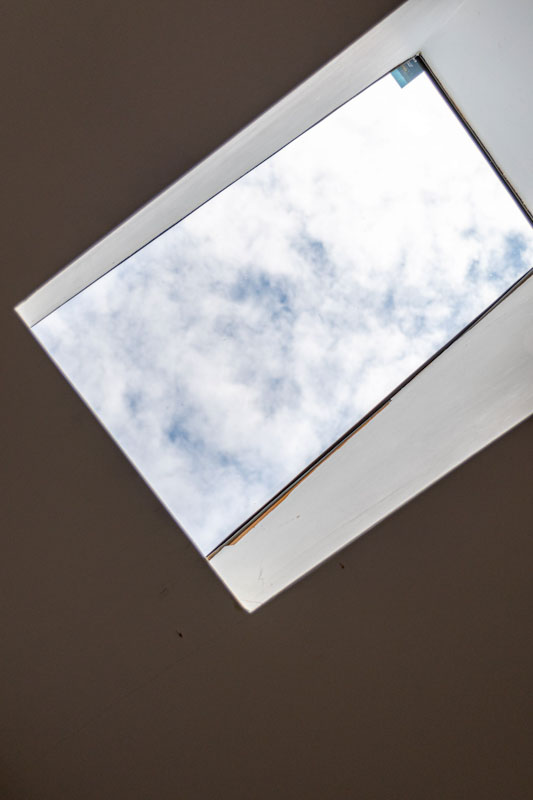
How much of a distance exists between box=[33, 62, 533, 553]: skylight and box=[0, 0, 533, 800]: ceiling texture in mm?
318


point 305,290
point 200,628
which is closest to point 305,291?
point 305,290

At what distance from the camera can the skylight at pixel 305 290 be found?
1810mm

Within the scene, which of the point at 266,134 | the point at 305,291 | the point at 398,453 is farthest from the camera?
the point at 305,291

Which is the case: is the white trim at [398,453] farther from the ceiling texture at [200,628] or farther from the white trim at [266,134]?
the white trim at [266,134]

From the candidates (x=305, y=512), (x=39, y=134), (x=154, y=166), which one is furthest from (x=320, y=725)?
(x=39, y=134)

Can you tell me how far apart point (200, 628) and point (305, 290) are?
107cm

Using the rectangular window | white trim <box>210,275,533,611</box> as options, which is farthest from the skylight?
white trim <box>210,275,533,611</box>

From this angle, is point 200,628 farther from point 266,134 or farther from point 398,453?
point 266,134

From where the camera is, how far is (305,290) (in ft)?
6.32

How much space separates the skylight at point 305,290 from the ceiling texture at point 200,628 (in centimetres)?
32

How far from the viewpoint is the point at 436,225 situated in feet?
6.31

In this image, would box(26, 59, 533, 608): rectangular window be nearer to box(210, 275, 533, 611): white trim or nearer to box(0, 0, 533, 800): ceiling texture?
box(210, 275, 533, 611): white trim

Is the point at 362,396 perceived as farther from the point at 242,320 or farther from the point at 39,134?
the point at 39,134

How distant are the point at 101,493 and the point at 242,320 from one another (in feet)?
2.36
